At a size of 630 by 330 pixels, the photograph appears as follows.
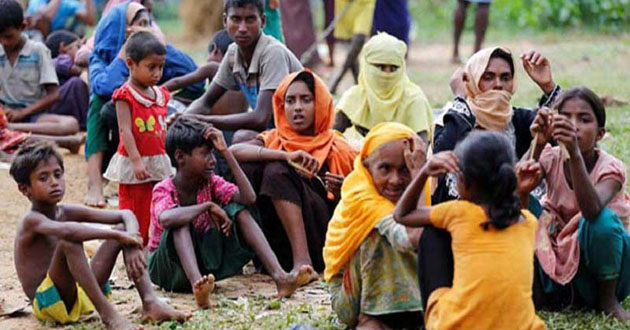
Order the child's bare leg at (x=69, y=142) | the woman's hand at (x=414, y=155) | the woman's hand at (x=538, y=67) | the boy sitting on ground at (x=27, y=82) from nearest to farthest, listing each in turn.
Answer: the woman's hand at (x=414, y=155), the woman's hand at (x=538, y=67), the boy sitting on ground at (x=27, y=82), the child's bare leg at (x=69, y=142)

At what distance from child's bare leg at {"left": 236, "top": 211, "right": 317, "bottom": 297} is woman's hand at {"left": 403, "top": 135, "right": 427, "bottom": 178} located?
109 centimetres

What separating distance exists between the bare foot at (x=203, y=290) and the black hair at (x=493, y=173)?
158 cm

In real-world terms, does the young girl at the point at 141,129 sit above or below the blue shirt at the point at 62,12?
below

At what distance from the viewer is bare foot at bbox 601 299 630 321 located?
4.95 meters

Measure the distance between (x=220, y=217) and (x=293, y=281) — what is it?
473 millimetres

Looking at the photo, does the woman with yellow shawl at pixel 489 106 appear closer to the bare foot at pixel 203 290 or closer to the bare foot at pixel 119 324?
the bare foot at pixel 203 290

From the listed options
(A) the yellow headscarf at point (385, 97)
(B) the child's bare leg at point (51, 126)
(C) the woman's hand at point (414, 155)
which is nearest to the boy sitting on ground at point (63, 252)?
(C) the woman's hand at point (414, 155)

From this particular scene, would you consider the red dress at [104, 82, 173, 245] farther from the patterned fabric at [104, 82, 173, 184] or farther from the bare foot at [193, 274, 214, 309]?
the bare foot at [193, 274, 214, 309]

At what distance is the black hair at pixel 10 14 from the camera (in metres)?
8.27

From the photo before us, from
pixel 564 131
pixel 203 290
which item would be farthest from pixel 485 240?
pixel 203 290

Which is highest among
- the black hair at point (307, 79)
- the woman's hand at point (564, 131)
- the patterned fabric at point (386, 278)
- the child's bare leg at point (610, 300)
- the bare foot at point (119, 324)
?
the black hair at point (307, 79)

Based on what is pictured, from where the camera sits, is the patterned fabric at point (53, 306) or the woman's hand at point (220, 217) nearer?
the patterned fabric at point (53, 306)

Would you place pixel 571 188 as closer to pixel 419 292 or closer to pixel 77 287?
pixel 419 292

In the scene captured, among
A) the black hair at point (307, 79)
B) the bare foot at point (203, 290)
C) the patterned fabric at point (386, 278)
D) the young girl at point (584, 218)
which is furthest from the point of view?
the black hair at point (307, 79)
